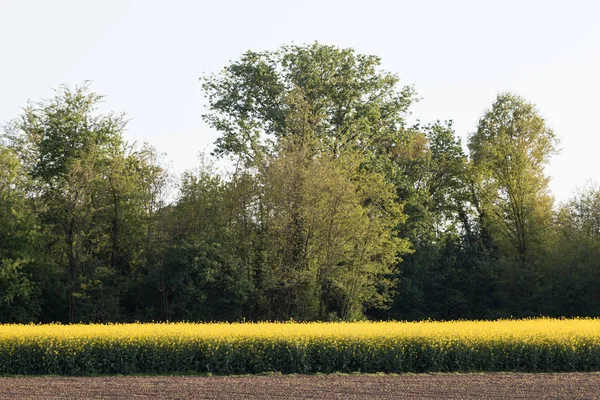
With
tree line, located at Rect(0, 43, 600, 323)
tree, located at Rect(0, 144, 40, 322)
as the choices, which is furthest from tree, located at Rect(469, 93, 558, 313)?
tree, located at Rect(0, 144, 40, 322)

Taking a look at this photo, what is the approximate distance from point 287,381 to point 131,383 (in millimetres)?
3997

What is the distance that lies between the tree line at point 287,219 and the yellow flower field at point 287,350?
1390 centimetres

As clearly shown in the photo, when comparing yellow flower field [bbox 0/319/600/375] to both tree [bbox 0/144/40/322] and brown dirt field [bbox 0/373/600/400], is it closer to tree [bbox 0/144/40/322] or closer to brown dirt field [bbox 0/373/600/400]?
brown dirt field [bbox 0/373/600/400]

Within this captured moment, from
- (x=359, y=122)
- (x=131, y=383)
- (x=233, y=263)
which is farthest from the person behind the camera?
(x=359, y=122)

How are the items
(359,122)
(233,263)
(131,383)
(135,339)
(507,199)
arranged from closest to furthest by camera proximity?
1. (131,383)
2. (135,339)
3. (233,263)
4. (359,122)
5. (507,199)

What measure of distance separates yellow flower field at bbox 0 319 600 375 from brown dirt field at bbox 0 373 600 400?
1147mm

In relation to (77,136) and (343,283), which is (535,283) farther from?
(77,136)

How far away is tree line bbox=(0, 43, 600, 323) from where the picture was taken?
137 feet

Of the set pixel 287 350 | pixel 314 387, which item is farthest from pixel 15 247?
pixel 314 387

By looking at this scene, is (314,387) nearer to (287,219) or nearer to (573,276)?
(287,219)

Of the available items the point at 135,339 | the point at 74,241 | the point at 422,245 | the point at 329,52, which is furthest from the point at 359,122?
the point at 135,339

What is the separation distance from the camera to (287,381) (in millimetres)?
21641

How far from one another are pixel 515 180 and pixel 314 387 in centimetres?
3378

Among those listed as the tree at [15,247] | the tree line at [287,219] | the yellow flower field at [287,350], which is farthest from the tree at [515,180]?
the tree at [15,247]
